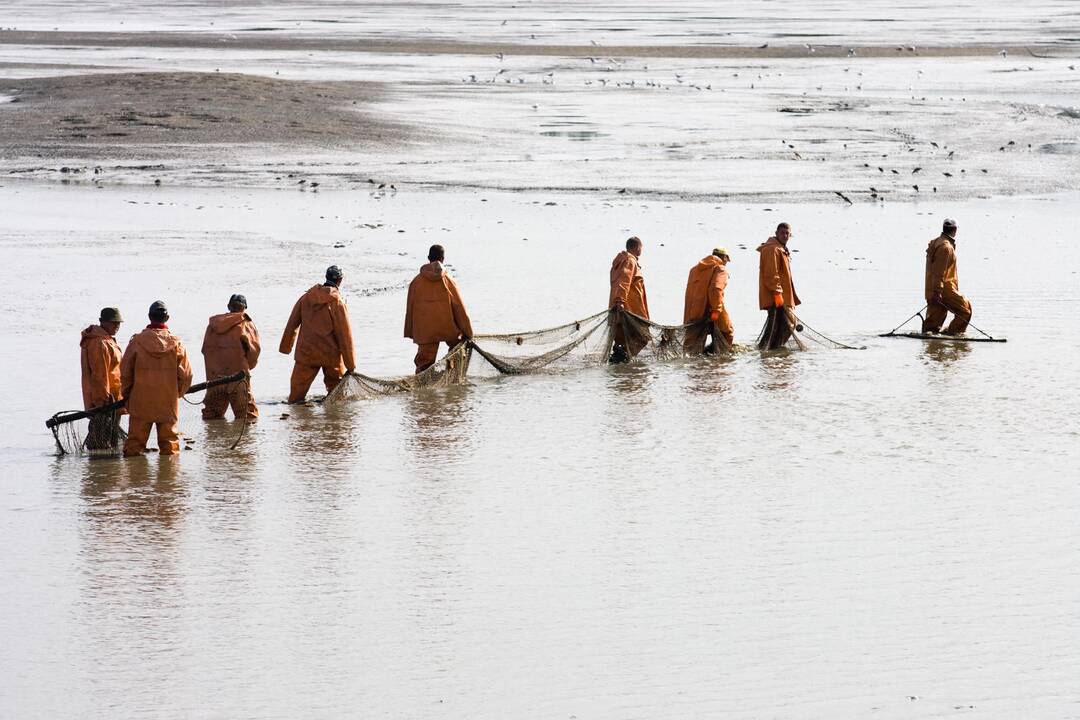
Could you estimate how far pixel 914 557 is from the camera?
904 cm

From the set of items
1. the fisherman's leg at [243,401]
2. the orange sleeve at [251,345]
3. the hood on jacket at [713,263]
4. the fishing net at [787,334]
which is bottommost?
the fisherman's leg at [243,401]

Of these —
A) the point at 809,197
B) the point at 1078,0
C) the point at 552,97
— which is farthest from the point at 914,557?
the point at 1078,0

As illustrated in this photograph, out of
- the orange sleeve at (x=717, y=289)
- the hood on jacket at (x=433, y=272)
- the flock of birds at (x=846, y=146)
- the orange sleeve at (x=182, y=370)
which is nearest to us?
the orange sleeve at (x=182, y=370)

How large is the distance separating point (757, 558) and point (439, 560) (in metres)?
1.91

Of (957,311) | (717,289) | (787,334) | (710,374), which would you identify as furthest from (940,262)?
(710,374)

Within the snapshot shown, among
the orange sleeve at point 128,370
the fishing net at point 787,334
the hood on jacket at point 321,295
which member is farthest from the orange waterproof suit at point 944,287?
the orange sleeve at point 128,370

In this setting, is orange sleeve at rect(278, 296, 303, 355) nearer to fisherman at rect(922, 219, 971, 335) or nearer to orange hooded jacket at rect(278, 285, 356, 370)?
orange hooded jacket at rect(278, 285, 356, 370)

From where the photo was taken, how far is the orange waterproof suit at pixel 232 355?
11.8 metres

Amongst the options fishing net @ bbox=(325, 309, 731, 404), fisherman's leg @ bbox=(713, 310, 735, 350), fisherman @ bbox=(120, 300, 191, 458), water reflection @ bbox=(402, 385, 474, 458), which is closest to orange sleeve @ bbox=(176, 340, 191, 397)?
fisherman @ bbox=(120, 300, 191, 458)

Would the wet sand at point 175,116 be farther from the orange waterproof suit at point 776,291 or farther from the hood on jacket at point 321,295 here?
the hood on jacket at point 321,295

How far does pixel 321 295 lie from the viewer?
12.4 metres

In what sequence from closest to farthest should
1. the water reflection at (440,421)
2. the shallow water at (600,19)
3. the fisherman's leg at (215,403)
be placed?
1. the water reflection at (440,421)
2. the fisherman's leg at (215,403)
3. the shallow water at (600,19)

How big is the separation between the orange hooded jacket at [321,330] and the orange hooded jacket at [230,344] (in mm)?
446

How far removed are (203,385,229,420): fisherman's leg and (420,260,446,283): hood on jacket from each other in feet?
6.92
